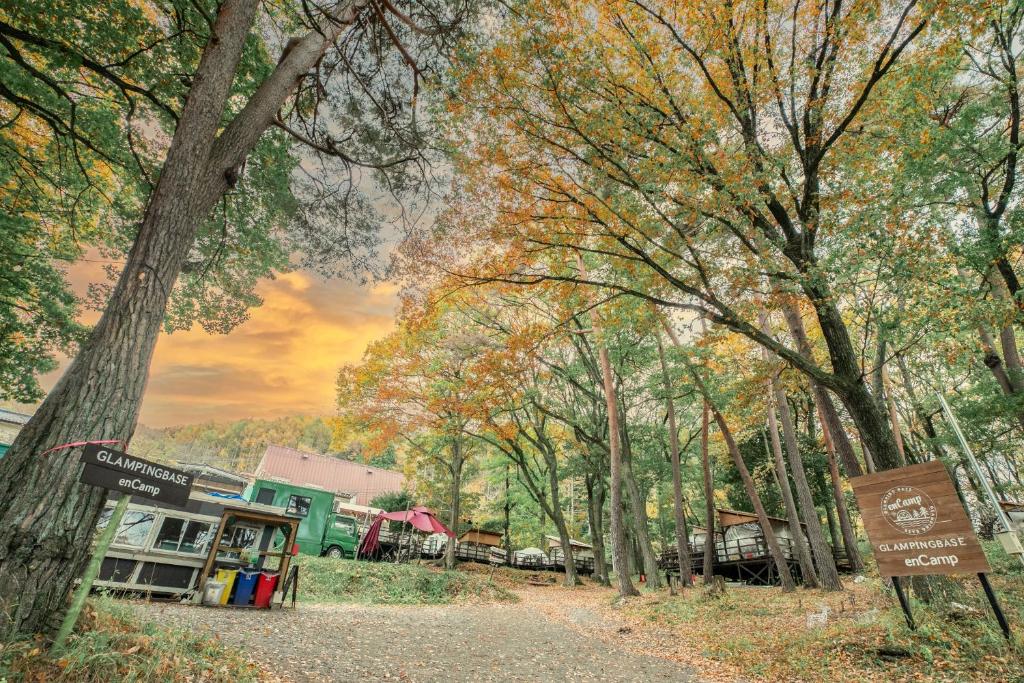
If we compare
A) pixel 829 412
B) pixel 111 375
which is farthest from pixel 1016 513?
pixel 111 375

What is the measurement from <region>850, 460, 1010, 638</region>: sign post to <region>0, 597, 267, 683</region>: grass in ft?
23.8

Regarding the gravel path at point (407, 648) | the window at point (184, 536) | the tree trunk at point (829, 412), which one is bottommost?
the gravel path at point (407, 648)

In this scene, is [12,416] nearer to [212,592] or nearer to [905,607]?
[212,592]

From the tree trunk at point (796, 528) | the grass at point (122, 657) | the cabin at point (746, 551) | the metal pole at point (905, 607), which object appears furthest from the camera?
the cabin at point (746, 551)

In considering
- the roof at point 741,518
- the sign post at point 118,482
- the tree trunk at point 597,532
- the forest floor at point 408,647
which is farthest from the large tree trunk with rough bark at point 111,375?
the roof at point 741,518

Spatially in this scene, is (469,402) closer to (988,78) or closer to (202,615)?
(202,615)

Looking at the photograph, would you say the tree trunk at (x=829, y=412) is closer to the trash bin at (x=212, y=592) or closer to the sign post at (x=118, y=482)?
the sign post at (x=118, y=482)

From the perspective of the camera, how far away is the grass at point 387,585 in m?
11.5

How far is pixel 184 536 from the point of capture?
8570 mm

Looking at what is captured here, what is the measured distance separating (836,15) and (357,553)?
72.1 feet

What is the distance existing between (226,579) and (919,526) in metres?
10.8

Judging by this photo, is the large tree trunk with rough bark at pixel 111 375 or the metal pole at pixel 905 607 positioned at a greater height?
the large tree trunk with rough bark at pixel 111 375

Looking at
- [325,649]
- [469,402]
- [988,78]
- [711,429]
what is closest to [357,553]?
[469,402]

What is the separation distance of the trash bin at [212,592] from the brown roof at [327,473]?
1063 inches
